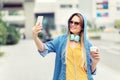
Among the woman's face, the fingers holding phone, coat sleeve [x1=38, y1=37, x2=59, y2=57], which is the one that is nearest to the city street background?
coat sleeve [x1=38, y1=37, x2=59, y2=57]

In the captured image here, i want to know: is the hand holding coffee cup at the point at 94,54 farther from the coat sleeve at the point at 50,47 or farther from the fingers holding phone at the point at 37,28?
the fingers holding phone at the point at 37,28

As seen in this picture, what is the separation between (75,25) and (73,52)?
30 centimetres

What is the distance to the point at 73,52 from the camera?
5824mm

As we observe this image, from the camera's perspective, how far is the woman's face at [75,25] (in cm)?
590

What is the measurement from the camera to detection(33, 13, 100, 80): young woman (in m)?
5.79

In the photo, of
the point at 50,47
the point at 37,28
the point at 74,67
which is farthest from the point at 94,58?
the point at 37,28

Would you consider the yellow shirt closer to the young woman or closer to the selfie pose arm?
the young woman

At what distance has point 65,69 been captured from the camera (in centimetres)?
585

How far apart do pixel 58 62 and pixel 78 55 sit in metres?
0.30

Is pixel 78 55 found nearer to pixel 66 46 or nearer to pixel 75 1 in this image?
pixel 66 46

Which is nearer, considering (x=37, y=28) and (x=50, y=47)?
(x=37, y=28)

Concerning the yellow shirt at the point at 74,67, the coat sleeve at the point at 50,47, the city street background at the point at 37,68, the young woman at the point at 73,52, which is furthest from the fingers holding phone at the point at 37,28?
the city street background at the point at 37,68

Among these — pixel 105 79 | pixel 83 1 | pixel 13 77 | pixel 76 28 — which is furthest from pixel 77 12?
pixel 83 1

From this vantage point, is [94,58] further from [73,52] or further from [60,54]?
[60,54]
